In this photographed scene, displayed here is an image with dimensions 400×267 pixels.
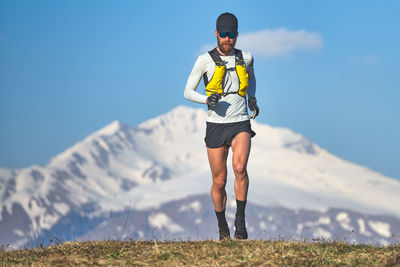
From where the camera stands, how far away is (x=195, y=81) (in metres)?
12.0

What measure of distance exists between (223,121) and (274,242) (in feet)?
7.84

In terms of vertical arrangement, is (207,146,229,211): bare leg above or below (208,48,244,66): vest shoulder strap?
below

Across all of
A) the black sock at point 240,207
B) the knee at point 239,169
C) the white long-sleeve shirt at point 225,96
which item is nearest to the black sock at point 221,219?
the black sock at point 240,207

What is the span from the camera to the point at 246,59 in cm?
1212

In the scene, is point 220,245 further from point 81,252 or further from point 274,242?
point 81,252

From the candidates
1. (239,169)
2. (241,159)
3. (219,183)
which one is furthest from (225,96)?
(219,183)

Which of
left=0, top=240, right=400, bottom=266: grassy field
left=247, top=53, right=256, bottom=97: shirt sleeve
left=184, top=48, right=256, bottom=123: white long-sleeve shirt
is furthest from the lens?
left=247, top=53, right=256, bottom=97: shirt sleeve

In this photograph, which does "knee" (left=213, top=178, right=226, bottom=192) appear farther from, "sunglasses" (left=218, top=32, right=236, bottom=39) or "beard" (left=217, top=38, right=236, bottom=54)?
"sunglasses" (left=218, top=32, right=236, bottom=39)

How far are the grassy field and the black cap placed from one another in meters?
3.86

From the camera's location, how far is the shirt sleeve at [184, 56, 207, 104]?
11871 mm

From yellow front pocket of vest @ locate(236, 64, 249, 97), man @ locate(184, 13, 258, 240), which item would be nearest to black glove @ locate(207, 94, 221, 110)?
man @ locate(184, 13, 258, 240)

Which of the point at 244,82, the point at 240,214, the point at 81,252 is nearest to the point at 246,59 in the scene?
the point at 244,82

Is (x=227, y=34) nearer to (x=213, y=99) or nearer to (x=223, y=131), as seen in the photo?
(x=213, y=99)

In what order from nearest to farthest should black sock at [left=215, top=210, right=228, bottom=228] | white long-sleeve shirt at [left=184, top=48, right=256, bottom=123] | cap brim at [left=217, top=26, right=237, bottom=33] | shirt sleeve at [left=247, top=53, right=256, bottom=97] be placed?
cap brim at [left=217, top=26, right=237, bottom=33] < white long-sleeve shirt at [left=184, top=48, right=256, bottom=123] < shirt sleeve at [left=247, top=53, right=256, bottom=97] < black sock at [left=215, top=210, right=228, bottom=228]
